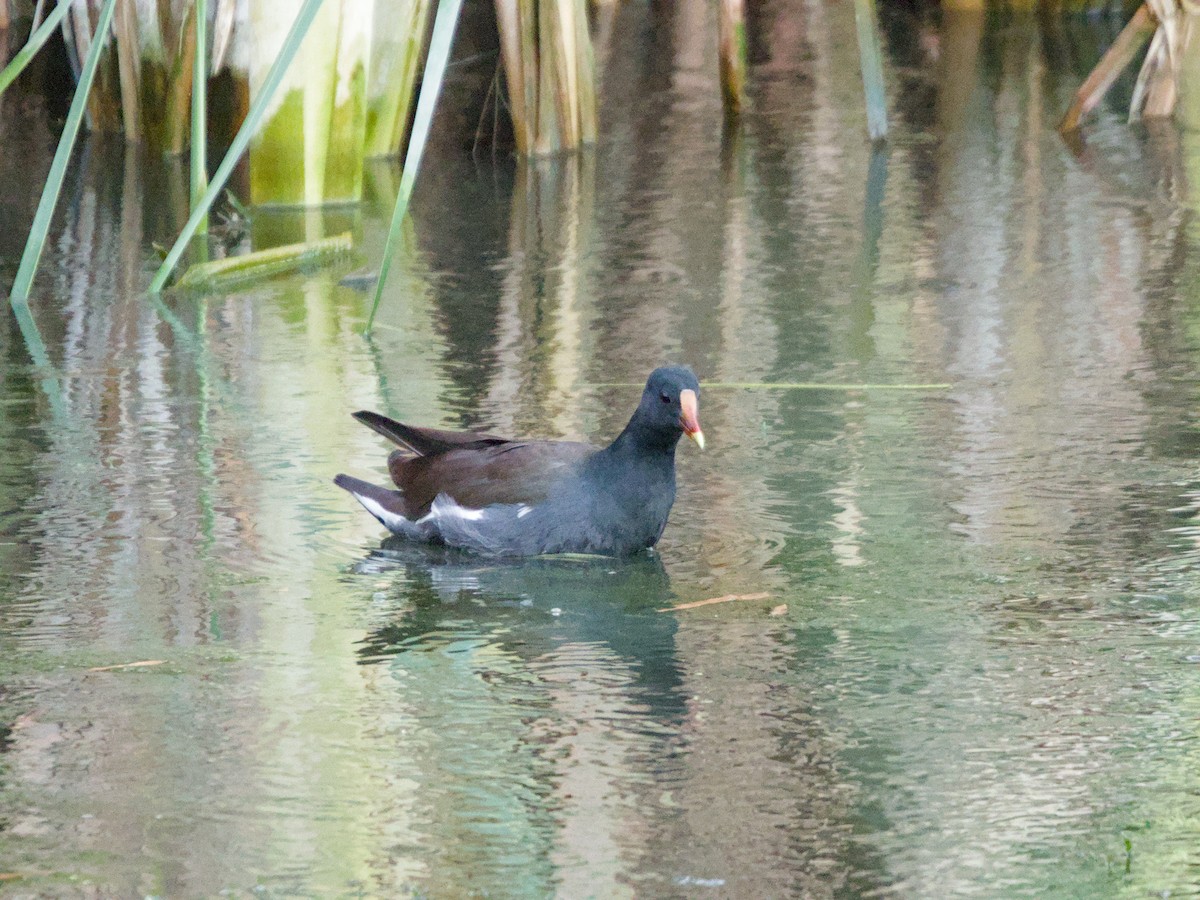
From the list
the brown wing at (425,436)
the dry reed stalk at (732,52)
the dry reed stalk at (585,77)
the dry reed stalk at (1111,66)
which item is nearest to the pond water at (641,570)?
the brown wing at (425,436)

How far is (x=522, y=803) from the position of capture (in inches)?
141

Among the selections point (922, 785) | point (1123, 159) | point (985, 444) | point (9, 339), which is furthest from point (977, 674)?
point (1123, 159)

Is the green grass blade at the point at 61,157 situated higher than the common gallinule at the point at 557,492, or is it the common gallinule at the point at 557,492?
the green grass blade at the point at 61,157

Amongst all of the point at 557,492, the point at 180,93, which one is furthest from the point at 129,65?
the point at 557,492

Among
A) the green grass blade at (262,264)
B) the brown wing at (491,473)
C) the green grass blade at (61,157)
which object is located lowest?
the brown wing at (491,473)

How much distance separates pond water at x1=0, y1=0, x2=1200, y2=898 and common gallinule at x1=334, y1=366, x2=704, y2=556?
0.29ft

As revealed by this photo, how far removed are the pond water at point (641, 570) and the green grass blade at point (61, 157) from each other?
29 centimetres

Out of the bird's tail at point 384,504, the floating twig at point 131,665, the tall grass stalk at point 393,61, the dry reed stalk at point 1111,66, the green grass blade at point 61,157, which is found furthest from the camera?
the dry reed stalk at point 1111,66

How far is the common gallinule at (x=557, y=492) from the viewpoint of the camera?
4.87 metres

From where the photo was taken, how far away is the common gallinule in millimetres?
4871

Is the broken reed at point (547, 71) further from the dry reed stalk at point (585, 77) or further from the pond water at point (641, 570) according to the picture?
the pond water at point (641, 570)

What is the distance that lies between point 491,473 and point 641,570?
46 cm

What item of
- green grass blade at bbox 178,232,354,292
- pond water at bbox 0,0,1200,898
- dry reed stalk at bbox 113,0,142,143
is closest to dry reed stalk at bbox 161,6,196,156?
dry reed stalk at bbox 113,0,142,143

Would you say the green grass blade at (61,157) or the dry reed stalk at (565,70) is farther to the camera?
the dry reed stalk at (565,70)
